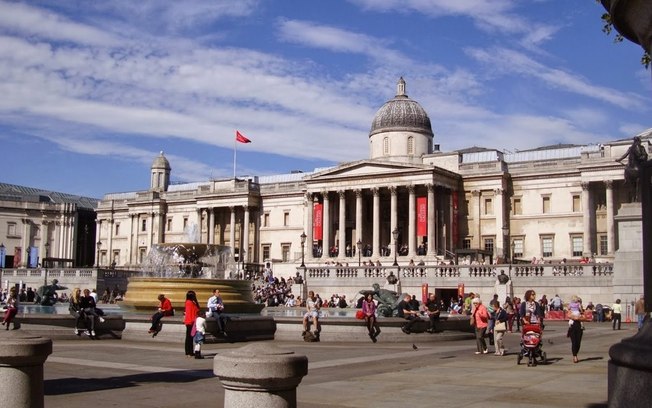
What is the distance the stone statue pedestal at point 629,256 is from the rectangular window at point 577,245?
130 feet

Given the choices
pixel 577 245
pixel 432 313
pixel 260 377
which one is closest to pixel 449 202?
pixel 577 245

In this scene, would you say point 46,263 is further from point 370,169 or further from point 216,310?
point 216,310

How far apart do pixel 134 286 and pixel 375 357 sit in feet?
43.4

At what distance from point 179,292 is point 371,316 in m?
7.98

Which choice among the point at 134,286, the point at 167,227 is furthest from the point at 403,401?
the point at 167,227

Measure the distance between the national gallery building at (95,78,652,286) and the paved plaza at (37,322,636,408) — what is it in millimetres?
46766

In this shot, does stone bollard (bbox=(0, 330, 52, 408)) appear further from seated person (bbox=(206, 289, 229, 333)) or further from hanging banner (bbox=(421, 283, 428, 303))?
hanging banner (bbox=(421, 283, 428, 303))

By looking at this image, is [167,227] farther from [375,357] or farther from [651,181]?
[651,181]

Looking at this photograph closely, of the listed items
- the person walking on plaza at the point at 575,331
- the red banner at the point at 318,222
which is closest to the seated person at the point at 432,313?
the person walking on plaza at the point at 575,331

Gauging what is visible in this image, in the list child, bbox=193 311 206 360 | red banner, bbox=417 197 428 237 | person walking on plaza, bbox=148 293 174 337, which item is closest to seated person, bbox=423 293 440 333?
person walking on plaza, bbox=148 293 174 337

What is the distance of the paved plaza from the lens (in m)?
12.1

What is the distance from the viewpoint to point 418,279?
56.1 m

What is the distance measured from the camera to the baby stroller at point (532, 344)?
17761mm

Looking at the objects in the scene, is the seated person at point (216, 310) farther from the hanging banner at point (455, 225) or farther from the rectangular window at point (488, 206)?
the rectangular window at point (488, 206)
